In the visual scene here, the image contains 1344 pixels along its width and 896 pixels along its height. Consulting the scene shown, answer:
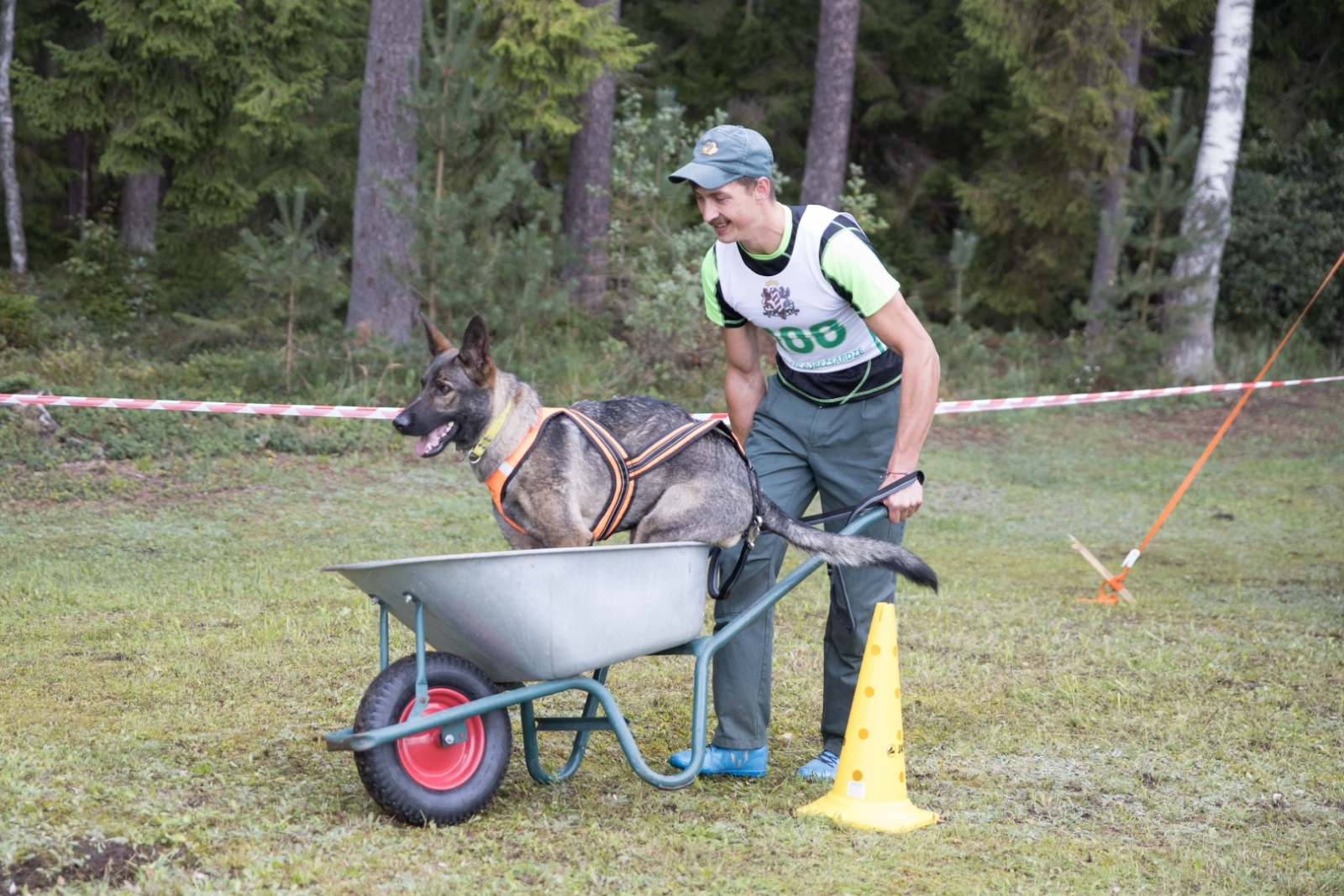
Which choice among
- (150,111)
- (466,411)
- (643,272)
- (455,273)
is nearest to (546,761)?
(466,411)

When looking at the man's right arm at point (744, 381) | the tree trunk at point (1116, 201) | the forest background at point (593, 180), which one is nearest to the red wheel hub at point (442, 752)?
the man's right arm at point (744, 381)

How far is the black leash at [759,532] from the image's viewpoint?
3420 millimetres

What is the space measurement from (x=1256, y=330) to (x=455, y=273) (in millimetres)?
11828

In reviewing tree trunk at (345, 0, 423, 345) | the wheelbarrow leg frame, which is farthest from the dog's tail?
tree trunk at (345, 0, 423, 345)

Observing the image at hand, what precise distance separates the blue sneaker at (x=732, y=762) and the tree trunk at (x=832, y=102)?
12.0 meters

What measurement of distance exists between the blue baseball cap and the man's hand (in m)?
0.93

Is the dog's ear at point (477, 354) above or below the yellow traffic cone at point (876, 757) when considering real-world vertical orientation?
above

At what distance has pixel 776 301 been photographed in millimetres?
3533

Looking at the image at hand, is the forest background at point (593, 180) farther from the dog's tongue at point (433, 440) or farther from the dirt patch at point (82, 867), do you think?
the dirt patch at point (82, 867)

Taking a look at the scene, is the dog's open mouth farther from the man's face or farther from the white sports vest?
the man's face

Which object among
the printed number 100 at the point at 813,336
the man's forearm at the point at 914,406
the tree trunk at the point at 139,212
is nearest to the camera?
the man's forearm at the point at 914,406

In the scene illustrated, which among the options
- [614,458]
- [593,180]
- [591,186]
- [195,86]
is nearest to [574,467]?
[614,458]

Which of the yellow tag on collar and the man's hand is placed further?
the yellow tag on collar

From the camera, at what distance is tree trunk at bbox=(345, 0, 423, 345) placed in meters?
11.3
